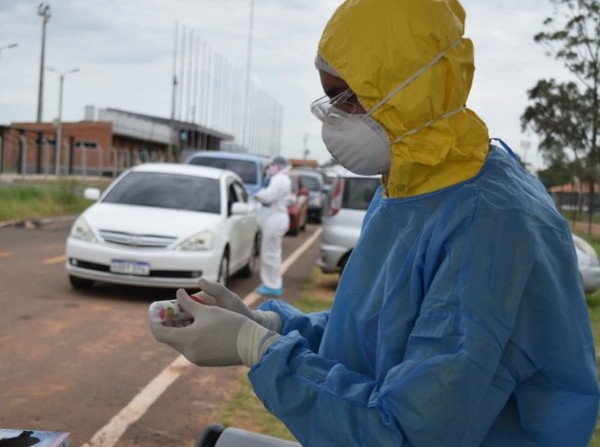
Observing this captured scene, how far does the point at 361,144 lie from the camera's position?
6.12 feet

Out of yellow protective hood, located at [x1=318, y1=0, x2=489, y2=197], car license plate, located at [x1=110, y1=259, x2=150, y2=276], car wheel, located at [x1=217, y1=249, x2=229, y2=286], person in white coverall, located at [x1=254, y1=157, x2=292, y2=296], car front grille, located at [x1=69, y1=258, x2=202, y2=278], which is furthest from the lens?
person in white coverall, located at [x1=254, y1=157, x2=292, y2=296]

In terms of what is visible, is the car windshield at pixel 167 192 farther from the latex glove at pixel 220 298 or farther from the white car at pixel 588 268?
the latex glove at pixel 220 298

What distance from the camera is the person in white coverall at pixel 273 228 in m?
10.8

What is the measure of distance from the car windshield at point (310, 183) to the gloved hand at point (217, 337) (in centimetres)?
2792

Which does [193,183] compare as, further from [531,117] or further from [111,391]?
[531,117]

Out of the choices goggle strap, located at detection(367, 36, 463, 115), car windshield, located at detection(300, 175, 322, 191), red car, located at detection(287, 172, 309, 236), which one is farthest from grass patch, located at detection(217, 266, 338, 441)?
car windshield, located at detection(300, 175, 322, 191)

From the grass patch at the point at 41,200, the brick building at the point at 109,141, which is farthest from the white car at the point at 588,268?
the brick building at the point at 109,141

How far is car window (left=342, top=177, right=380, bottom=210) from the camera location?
1166 cm

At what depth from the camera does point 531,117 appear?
3662cm

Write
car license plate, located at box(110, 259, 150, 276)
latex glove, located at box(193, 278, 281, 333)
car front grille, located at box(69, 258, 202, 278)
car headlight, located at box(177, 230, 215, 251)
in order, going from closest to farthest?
1. latex glove, located at box(193, 278, 281, 333)
2. car license plate, located at box(110, 259, 150, 276)
3. car front grille, located at box(69, 258, 202, 278)
4. car headlight, located at box(177, 230, 215, 251)

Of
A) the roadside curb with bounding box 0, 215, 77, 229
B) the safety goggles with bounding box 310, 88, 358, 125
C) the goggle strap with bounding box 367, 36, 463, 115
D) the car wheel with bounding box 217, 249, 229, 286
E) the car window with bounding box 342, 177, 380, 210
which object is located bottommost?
the roadside curb with bounding box 0, 215, 77, 229

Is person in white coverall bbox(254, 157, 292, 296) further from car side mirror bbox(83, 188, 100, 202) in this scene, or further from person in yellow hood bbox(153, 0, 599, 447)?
person in yellow hood bbox(153, 0, 599, 447)

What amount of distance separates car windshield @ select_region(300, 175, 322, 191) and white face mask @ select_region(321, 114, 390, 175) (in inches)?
1094

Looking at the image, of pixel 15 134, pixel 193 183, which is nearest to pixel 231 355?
pixel 193 183
